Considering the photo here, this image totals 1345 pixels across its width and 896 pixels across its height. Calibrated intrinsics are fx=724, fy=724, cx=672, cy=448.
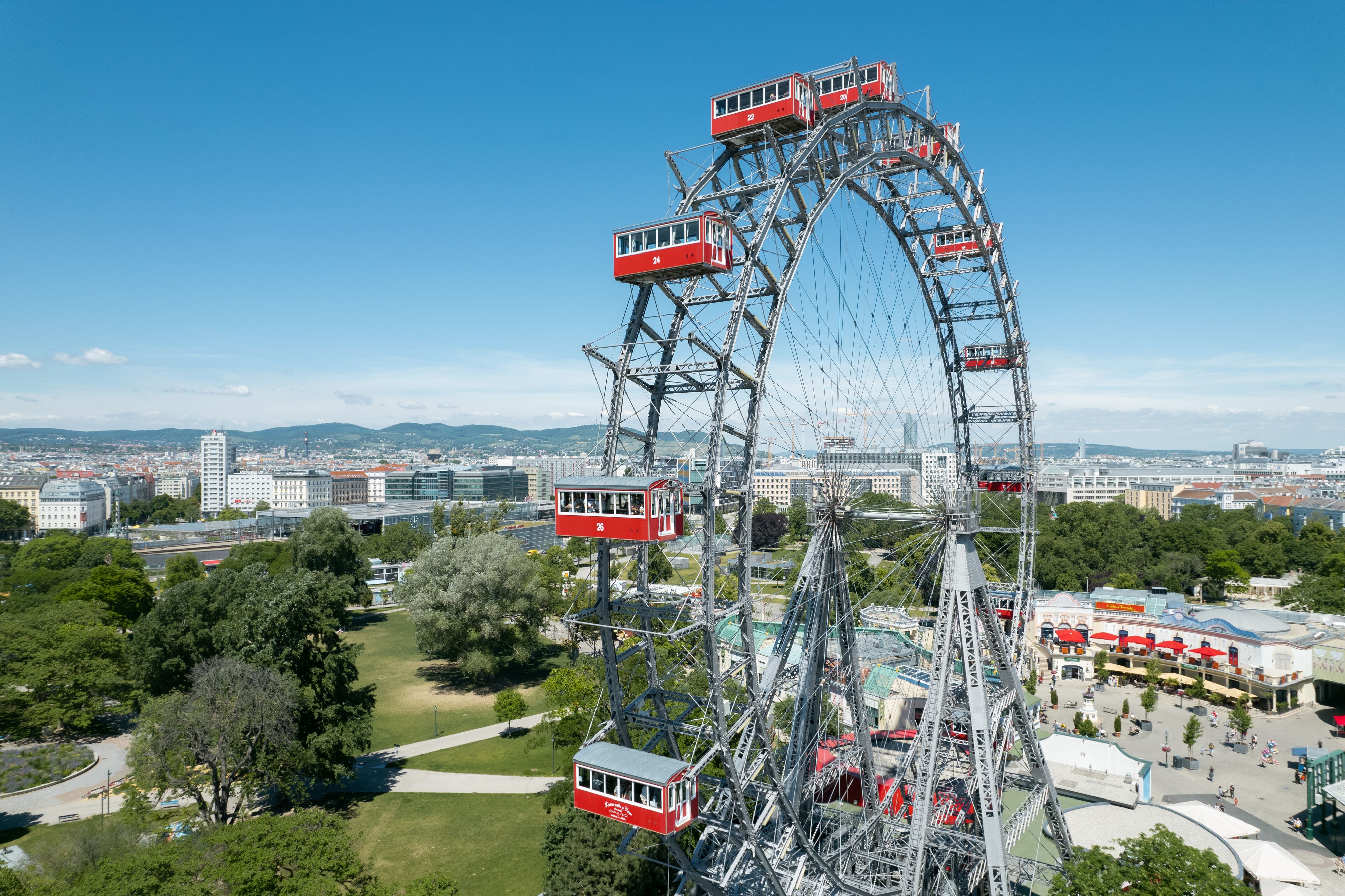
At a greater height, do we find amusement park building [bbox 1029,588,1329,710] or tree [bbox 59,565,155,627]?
tree [bbox 59,565,155,627]

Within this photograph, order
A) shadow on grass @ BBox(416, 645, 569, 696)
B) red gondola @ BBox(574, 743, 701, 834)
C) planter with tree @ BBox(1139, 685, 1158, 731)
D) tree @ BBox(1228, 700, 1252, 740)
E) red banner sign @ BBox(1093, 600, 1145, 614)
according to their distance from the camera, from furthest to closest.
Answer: red banner sign @ BBox(1093, 600, 1145, 614)
shadow on grass @ BBox(416, 645, 569, 696)
planter with tree @ BBox(1139, 685, 1158, 731)
tree @ BBox(1228, 700, 1252, 740)
red gondola @ BBox(574, 743, 701, 834)

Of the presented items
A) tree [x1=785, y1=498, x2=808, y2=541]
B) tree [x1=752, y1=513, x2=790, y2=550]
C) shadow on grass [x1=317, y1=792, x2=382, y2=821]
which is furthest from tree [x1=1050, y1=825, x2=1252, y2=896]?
tree [x1=752, y1=513, x2=790, y2=550]

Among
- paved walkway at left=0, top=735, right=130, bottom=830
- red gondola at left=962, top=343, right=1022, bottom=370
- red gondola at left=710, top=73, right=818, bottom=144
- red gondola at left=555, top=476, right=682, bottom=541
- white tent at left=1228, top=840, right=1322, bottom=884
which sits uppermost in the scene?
red gondola at left=710, top=73, right=818, bottom=144

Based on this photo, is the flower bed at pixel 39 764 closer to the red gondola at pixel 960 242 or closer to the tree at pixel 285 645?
the tree at pixel 285 645

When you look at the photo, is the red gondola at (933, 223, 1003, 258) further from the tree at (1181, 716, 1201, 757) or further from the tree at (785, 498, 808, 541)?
the tree at (785, 498, 808, 541)

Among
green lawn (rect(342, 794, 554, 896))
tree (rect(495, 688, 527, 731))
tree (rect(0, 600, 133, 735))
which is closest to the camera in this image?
green lawn (rect(342, 794, 554, 896))

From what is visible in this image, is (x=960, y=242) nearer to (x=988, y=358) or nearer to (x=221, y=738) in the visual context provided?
(x=988, y=358)

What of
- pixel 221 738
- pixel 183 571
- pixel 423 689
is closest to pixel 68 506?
pixel 183 571
